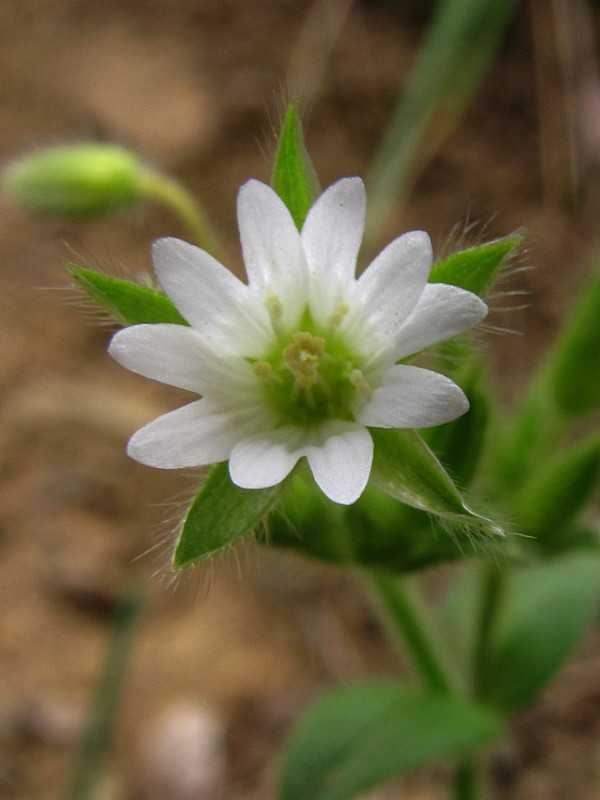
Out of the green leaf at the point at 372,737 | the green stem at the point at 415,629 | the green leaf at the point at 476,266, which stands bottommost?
the green leaf at the point at 372,737

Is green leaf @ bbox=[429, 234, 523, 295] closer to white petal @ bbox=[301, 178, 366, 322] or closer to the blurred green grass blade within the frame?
white petal @ bbox=[301, 178, 366, 322]

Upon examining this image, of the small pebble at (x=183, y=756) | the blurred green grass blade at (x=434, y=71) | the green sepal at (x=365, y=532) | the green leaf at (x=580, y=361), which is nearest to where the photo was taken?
the green sepal at (x=365, y=532)

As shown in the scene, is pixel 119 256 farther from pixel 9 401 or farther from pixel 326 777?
pixel 326 777

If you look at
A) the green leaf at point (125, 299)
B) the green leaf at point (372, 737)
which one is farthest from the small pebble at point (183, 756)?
the green leaf at point (125, 299)

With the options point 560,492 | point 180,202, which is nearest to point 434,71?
point 180,202

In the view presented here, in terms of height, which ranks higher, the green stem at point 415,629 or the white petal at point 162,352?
the white petal at point 162,352

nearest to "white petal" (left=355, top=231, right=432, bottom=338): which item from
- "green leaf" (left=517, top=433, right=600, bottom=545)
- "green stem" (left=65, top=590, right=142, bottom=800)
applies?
"green leaf" (left=517, top=433, right=600, bottom=545)

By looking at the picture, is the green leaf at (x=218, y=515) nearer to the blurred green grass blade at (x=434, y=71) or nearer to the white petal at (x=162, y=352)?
the white petal at (x=162, y=352)

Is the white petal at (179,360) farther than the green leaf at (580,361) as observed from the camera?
No
